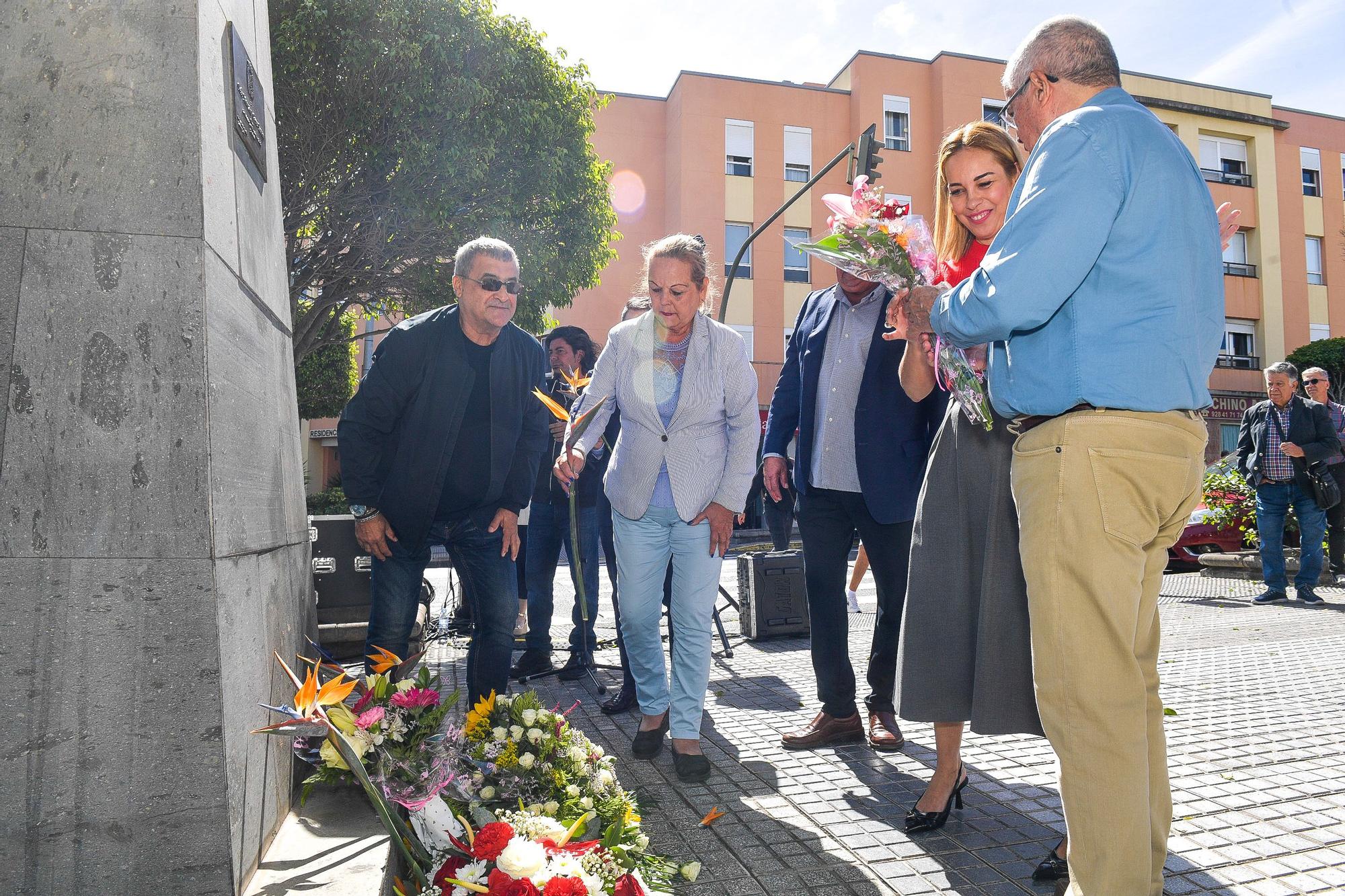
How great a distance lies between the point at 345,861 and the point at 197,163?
1696 millimetres

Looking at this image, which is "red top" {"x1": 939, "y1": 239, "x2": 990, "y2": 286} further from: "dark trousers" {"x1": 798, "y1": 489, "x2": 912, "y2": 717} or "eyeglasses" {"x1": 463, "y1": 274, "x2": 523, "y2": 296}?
"eyeglasses" {"x1": 463, "y1": 274, "x2": 523, "y2": 296}

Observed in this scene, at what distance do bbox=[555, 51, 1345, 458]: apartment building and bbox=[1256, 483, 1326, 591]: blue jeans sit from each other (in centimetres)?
1999

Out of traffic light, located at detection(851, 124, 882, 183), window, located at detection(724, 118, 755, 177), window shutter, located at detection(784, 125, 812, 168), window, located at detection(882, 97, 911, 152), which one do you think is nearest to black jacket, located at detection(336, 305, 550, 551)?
traffic light, located at detection(851, 124, 882, 183)

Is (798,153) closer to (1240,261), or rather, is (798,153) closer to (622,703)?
(1240,261)

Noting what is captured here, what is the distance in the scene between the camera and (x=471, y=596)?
12.9 feet

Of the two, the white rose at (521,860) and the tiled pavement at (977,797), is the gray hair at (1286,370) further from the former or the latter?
the white rose at (521,860)

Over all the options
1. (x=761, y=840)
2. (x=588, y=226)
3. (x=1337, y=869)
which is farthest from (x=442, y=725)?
(x=588, y=226)

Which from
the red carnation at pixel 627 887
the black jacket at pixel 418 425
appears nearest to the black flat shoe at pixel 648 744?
the black jacket at pixel 418 425

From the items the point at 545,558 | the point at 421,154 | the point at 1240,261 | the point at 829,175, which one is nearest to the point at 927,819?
the point at 545,558

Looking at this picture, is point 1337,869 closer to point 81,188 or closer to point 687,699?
point 687,699

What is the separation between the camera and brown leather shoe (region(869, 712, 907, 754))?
4176 millimetres

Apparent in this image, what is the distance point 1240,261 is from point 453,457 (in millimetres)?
37152

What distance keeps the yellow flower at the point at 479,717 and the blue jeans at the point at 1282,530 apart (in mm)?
9057

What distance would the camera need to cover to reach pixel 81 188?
215 cm
